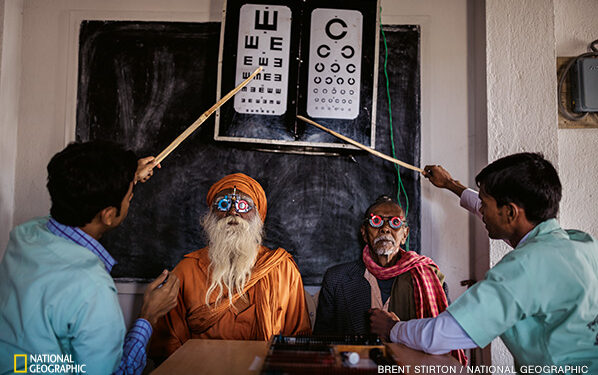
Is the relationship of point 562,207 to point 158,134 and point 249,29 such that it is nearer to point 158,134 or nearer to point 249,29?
point 249,29

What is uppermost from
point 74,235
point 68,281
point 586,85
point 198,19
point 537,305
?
point 198,19

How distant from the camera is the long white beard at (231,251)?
2.71 metres

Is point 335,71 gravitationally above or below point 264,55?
below

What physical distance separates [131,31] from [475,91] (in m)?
2.70

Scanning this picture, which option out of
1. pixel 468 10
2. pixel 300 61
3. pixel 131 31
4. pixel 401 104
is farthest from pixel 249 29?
pixel 468 10

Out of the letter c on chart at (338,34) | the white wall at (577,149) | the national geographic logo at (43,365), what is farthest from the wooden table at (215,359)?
the white wall at (577,149)

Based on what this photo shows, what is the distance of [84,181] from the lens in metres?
1.64

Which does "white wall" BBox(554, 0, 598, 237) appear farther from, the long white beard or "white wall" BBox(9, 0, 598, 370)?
the long white beard

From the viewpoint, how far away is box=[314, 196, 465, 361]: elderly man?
2.74m

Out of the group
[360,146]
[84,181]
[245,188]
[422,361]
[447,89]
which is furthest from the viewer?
[447,89]

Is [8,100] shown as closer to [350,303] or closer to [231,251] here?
[231,251]

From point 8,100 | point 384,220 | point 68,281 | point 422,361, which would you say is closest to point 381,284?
point 384,220

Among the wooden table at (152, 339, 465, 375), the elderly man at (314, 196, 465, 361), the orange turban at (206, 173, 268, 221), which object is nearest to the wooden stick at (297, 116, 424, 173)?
the elderly man at (314, 196, 465, 361)

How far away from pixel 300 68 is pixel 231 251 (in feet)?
4.72
